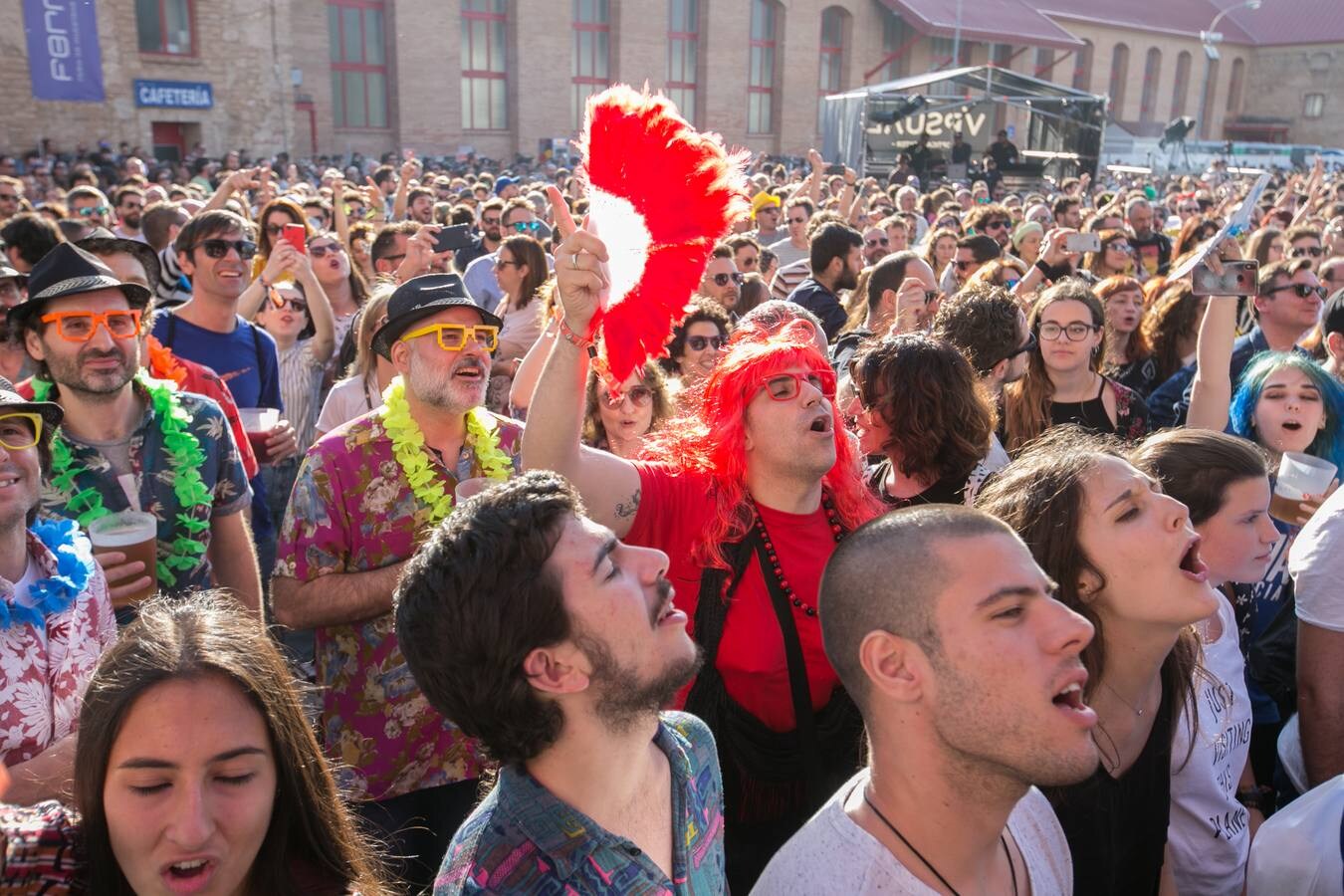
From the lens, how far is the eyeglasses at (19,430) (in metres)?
2.21

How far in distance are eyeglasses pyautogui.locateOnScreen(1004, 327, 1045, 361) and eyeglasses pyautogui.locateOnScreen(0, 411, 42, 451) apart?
3.51m

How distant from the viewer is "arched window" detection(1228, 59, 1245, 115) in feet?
166

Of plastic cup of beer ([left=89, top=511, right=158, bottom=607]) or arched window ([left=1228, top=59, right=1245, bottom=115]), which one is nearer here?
plastic cup of beer ([left=89, top=511, right=158, bottom=607])

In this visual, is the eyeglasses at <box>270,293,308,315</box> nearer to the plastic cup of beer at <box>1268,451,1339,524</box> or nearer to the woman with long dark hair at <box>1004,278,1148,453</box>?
the woman with long dark hair at <box>1004,278,1148,453</box>

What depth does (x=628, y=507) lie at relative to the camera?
247cm

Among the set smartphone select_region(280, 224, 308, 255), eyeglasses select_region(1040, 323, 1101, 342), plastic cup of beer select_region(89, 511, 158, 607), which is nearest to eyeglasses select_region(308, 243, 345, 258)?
smartphone select_region(280, 224, 308, 255)

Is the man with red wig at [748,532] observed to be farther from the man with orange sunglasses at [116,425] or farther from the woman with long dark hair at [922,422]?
the man with orange sunglasses at [116,425]

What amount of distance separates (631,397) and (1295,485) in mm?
2204

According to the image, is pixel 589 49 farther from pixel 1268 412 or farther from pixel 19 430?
pixel 19 430

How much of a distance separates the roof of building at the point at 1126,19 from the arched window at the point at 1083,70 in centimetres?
133

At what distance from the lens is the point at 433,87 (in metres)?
28.3

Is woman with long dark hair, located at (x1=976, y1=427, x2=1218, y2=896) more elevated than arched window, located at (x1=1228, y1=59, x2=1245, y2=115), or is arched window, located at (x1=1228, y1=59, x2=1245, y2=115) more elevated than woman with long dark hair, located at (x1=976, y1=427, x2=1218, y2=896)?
arched window, located at (x1=1228, y1=59, x2=1245, y2=115)

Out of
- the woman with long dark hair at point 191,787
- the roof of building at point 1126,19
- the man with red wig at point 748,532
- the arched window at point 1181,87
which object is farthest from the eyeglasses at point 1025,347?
the arched window at point 1181,87

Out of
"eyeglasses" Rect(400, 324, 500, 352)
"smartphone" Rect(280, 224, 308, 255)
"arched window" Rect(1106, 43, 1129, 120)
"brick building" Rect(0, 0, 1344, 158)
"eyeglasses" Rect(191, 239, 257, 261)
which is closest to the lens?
"eyeglasses" Rect(400, 324, 500, 352)
